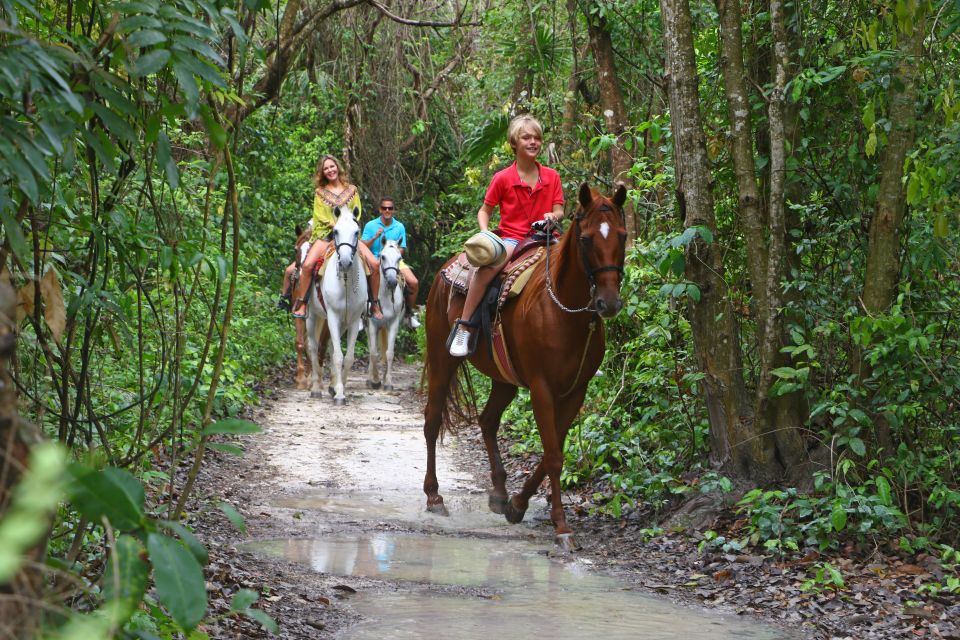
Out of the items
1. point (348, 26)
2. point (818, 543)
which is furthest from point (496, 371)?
point (348, 26)

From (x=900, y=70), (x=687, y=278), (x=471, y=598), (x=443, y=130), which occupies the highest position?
(x=443, y=130)

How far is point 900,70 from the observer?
6.55m

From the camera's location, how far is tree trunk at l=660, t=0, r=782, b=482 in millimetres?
7391

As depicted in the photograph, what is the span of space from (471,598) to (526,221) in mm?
3494

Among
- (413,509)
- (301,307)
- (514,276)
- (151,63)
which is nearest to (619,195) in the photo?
(514,276)

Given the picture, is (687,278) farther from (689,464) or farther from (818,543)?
(818,543)

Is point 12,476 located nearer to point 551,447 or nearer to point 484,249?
point 551,447

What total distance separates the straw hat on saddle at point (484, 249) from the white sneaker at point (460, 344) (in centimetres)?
53

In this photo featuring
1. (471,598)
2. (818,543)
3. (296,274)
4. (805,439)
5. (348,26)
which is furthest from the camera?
(348,26)

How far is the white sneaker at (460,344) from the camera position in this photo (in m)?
7.98

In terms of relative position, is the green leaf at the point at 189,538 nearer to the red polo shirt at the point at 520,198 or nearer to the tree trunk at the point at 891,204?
the tree trunk at the point at 891,204

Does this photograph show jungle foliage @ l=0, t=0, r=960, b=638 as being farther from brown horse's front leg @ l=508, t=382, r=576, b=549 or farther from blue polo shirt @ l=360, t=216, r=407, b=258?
blue polo shirt @ l=360, t=216, r=407, b=258

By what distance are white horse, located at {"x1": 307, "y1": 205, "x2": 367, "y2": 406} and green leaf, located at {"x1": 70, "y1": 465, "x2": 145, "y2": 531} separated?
12.4 m

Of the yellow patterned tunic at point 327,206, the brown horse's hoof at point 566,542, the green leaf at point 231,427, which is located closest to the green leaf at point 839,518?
the brown horse's hoof at point 566,542
